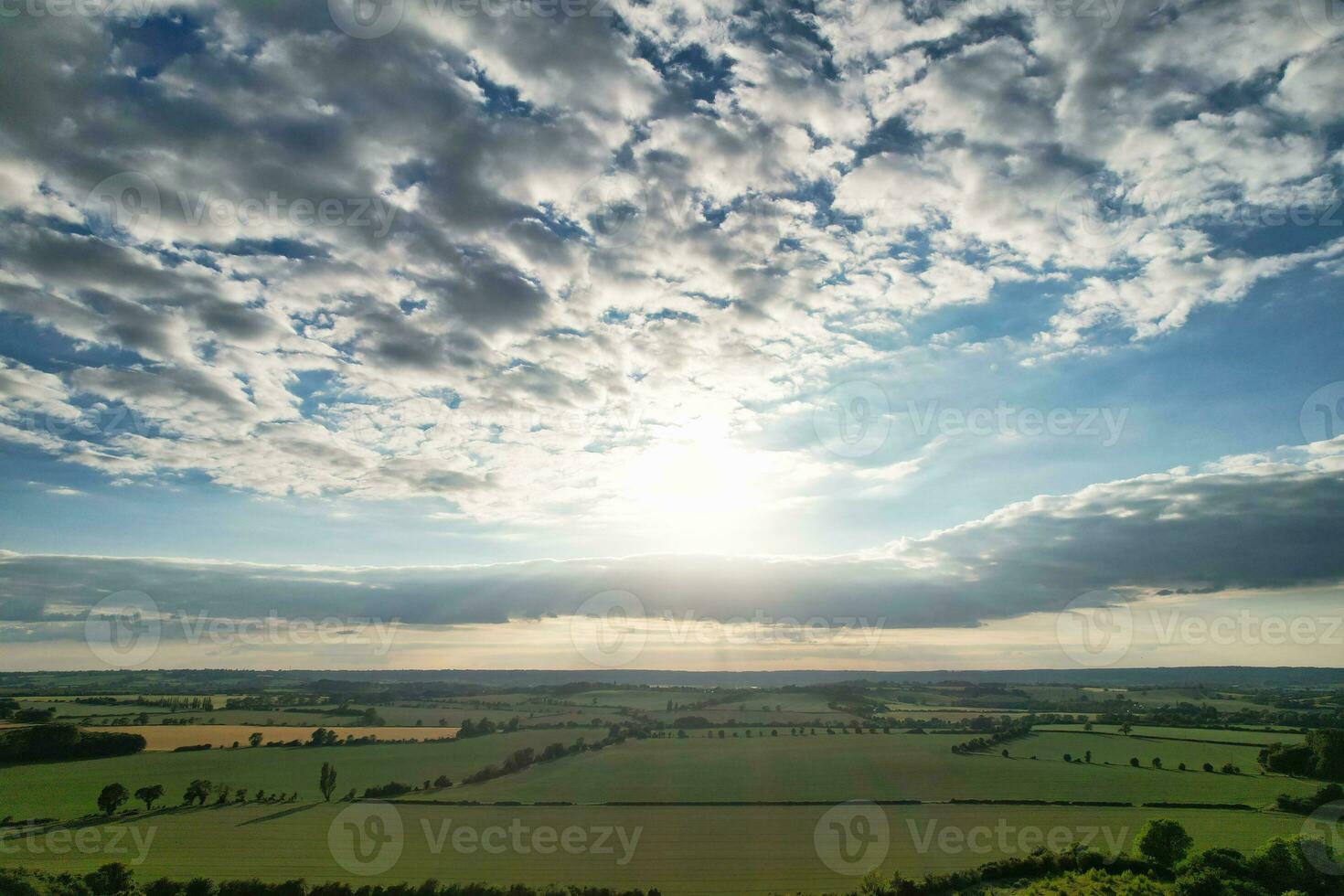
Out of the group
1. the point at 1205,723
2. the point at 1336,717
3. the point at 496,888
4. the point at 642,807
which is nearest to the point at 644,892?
the point at 496,888

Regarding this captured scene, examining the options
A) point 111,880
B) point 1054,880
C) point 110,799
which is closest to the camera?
point 1054,880

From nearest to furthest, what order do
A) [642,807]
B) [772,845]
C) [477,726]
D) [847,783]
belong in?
[772,845], [642,807], [847,783], [477,726]

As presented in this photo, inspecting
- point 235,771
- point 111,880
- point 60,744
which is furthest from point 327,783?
point 60,744

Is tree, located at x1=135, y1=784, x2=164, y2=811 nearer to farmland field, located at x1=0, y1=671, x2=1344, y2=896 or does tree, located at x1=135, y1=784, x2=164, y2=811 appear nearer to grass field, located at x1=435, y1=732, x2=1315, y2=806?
farmland field, located at x1=0, y1=671, x2=1344, y2=896

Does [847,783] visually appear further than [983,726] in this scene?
No

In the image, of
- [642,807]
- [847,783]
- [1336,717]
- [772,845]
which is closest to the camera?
[772,845]

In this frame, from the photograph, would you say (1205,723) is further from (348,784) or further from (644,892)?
(348,784)

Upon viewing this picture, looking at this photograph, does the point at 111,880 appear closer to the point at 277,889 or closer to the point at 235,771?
the point at 277,889
